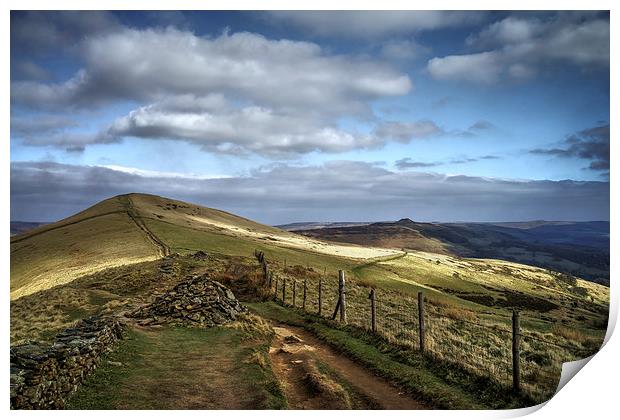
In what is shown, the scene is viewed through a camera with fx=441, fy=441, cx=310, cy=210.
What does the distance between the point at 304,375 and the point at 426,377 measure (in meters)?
4.30

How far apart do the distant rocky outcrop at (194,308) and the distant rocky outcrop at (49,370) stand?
8540 mm

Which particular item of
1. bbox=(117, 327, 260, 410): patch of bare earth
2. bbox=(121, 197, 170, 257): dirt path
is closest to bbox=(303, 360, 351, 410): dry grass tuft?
bbox=(117, 327, 260, 410): patch of bare earth

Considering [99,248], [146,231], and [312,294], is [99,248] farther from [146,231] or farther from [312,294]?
[312,294]

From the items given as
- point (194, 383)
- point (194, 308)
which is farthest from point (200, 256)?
point (194, 383)

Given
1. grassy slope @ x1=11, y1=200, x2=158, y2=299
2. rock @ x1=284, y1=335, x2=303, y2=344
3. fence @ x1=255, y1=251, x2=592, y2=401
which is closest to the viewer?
fence @ x1=255, y1=251, x2=592, y2=401

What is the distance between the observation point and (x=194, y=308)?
24.9 m

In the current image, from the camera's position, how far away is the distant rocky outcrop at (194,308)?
23734 mm

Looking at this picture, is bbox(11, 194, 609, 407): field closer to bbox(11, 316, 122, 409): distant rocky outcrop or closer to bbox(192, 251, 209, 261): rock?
bbox(11, 316, 122, 409): distant rocky outcrop

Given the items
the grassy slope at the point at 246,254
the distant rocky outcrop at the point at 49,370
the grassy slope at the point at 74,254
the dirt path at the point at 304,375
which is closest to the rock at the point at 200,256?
the grassy slope at the point at 74,254

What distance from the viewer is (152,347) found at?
18.5 meters

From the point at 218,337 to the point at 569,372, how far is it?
15975 millimetres

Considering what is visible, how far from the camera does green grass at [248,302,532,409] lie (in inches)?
528

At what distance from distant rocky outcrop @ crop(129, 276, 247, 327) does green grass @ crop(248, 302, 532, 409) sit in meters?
6.29
